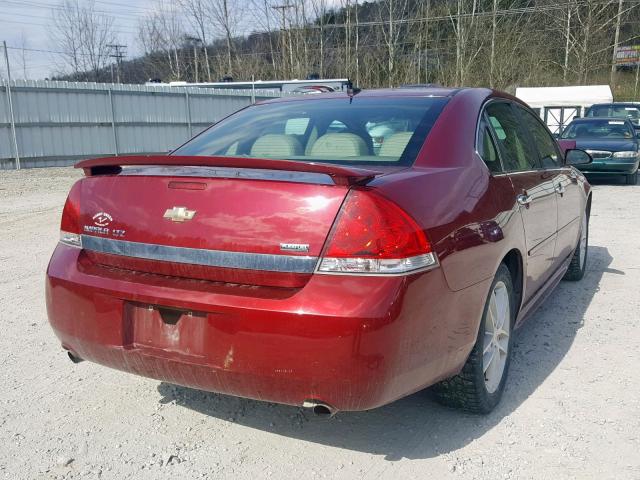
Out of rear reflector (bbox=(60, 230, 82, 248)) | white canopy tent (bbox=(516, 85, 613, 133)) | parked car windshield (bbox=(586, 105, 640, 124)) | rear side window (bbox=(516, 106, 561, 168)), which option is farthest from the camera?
white canopy tent (bbox=(516, 85, 613, 133))

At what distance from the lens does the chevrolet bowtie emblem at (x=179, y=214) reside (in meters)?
2.40

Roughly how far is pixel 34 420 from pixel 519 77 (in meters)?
35.3

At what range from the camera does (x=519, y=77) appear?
3434 centimetres

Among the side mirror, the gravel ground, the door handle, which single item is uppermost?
the side mirror

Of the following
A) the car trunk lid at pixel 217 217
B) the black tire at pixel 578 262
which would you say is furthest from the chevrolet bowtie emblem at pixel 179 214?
the black tire at pixel 578 262

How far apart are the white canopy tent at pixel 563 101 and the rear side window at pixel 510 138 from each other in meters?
21.1

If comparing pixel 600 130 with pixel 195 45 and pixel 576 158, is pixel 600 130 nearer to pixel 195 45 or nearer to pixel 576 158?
pixel 576 158

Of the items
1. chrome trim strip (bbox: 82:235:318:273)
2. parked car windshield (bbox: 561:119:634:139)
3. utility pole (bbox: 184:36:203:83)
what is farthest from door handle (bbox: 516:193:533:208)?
utility pole (bbox: 184:36:203:83)

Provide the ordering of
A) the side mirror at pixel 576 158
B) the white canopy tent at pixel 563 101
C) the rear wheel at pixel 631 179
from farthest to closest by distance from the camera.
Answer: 1. the white canopy tent at pixel 563 101
2. the rear wheel at pixel 631 179
3. the side mirror at pixel 576 158

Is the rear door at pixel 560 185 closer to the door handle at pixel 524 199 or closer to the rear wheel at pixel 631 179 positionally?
the door handle at pixel 524 199

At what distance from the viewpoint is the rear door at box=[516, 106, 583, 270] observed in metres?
4.09

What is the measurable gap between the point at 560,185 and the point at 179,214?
2.83 m

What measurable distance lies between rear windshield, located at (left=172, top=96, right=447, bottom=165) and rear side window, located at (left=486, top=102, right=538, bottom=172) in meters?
0.45

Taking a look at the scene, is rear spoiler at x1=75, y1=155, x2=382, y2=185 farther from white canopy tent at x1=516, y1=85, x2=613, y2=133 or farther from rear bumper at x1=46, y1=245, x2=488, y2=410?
white canopy tent at x1=516, y1=85, x2=613, y2=133
